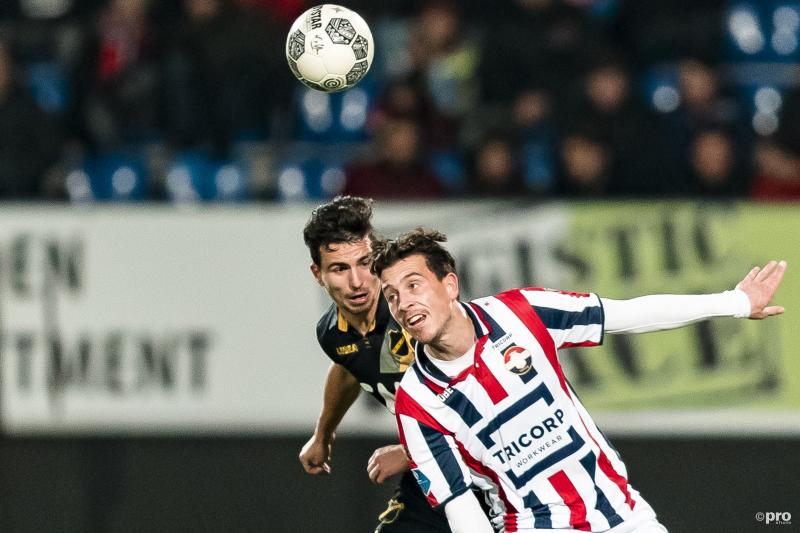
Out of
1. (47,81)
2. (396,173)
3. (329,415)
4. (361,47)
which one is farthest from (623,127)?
(47,81)

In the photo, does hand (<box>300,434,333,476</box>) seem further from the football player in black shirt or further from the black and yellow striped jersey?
the black and yellow striped jersey

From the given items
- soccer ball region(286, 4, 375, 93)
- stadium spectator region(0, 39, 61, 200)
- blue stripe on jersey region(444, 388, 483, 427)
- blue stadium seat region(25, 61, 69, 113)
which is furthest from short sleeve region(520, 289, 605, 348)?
blue stadium seat region(25, 61, 69, 113)

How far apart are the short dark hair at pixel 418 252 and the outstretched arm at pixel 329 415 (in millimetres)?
1057

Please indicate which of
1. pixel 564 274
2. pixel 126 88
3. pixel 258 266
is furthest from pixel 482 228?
pixel 126 88

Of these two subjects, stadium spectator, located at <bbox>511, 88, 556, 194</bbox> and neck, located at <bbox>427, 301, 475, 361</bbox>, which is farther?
stadium spectator, located at <bbox>511, 88, 556, 194</bbox>

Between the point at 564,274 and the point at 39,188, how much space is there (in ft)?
11.7

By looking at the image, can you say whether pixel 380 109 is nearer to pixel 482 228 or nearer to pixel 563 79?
pixel 563 79

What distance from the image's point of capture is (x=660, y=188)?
766 centimetres

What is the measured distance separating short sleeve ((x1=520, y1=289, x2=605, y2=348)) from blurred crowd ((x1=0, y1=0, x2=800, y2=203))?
332 cm

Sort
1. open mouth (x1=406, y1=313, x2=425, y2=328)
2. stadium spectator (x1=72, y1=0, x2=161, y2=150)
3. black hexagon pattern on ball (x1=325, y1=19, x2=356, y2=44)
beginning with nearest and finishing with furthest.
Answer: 1. open mouth (x1=406, y1=313, x2=425, y2=328)
2. black hexagon pattern on ball (x1=325, y1=19, x2=356, y2=44)
3. stadium spectator (x1=72, y1=0, x2=161, y2=150)

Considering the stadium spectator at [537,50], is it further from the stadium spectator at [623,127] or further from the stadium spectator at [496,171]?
the stadium spectator at [496,171]

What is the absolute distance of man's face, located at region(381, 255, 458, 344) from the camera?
3805 millimetres

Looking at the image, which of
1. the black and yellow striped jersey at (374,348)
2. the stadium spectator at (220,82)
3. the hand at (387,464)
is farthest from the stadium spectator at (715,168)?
the hand at (387,464)

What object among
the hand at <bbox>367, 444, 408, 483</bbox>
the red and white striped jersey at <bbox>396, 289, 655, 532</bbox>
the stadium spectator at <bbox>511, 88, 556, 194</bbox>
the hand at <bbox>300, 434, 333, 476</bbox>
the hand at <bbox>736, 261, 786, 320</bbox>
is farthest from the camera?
the stadium spectator at <bbox>511, 88, 556, 194</bbox>
